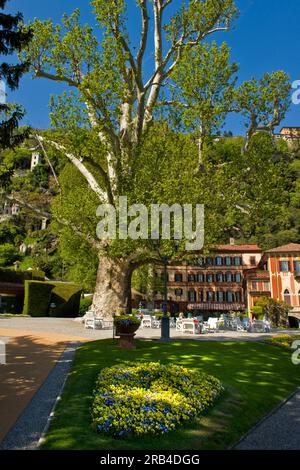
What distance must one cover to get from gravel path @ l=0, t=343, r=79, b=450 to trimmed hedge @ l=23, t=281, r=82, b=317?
2519 centimetres

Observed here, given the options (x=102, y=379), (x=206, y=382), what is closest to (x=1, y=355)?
(x=102, y=379)

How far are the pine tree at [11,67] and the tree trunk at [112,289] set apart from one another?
12298mm

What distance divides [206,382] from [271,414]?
5.43 feet

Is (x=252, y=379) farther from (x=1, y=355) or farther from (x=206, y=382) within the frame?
(x=1, y=355)

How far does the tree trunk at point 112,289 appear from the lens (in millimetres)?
24156

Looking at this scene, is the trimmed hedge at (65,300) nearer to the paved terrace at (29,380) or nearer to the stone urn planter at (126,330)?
the paved terrace at (29,380)

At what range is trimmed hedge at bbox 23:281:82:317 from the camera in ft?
114

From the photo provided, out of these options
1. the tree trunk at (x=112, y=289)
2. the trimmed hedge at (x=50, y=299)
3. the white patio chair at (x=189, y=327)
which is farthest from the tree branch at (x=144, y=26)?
the trimmed hedge at (x=50, y=299)

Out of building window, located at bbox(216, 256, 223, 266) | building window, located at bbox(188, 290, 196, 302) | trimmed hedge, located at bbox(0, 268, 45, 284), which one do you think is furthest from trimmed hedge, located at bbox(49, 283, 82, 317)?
building window, located at bbox(216, 256, 223, 266)

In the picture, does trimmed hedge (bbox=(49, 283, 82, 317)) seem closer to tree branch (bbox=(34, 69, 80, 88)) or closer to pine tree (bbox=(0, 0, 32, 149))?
tree branch (bbox=(34, 69, 80, 88))

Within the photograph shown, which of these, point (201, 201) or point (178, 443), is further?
point (201, 201)

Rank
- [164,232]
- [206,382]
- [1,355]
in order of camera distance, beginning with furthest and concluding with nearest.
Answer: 1. [164,232]
2. [1,355]
3. [206,382]

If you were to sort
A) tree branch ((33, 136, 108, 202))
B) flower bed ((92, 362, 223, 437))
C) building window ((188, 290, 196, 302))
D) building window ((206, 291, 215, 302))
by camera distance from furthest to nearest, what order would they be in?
1. building window ((188, 290, 196, 302))
2. building window ((206, 291, 215, 302))
3. tree branch ((33, 136, 108, 202))
4. flower bed ((92, 362, 223, 437))

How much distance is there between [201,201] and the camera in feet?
76.6
